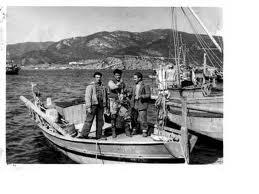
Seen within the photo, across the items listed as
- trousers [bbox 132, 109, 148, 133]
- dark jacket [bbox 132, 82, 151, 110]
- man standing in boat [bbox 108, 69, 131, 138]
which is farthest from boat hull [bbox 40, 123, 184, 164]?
dark jacket [bbox 132, 82, 151, 110]

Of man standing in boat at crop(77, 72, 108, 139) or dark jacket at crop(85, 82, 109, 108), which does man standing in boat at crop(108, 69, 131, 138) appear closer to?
man standing in boat at crop(77, 72, 108, 139)

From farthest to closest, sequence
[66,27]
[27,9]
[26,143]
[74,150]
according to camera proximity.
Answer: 1. [26,143]
2. [66,27]
3. [74,150]
4. [27,9]

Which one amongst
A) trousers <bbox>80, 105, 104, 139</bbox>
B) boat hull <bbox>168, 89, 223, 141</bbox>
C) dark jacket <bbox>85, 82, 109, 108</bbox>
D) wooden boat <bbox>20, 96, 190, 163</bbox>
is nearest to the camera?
wooden boat <bbox>20, 96, 190, 163</bbox>

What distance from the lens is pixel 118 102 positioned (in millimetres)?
7570

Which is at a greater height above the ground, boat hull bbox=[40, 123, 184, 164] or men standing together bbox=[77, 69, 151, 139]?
men standing together bbox=[77, 69, 151, 139]

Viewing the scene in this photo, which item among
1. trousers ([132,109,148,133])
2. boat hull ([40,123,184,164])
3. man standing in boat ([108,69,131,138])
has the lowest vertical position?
boat hull ([40,123,184,164])

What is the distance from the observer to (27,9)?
25.1ft

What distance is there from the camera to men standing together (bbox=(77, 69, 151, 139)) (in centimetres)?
726

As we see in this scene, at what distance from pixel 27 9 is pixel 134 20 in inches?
126

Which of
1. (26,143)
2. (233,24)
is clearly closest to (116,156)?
(233,24)

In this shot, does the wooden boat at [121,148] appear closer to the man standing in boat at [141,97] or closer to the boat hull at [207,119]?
the man standing in boat at [141,97]

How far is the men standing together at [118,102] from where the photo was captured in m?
7.26

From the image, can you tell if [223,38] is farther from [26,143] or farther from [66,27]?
[26,143]

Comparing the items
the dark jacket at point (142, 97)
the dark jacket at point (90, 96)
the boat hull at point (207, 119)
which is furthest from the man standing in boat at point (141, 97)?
the boat hull at point (207, 119)
